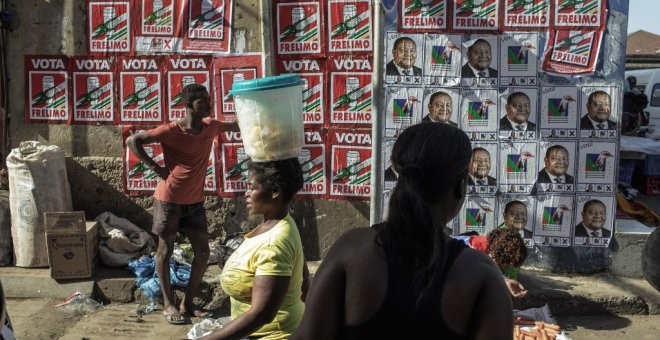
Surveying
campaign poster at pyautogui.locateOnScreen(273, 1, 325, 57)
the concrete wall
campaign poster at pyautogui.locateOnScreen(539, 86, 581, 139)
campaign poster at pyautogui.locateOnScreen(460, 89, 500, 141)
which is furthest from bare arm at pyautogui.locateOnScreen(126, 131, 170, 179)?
campaign poster at pyautogui.locateOnScreen(539, 86, 581, 139)

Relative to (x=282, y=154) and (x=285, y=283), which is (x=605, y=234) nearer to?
(x=282, y=154)

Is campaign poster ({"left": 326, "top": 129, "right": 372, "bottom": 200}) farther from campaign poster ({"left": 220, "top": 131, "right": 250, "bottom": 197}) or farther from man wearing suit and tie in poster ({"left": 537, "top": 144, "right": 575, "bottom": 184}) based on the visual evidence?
man wearing suit and tie in poster ({"left": 537, "top": 144, "right": 575, "bottom": 184})

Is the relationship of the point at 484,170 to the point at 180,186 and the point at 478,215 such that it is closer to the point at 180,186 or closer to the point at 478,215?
the point at 478,215

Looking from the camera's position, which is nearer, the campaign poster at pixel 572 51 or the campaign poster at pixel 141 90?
the campaign poster at pixel 572 51

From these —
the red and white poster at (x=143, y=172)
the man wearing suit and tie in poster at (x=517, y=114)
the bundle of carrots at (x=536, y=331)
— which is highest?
the man wearing suit and tie in poster at (x=517, y=114)

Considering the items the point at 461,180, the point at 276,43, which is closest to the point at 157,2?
the point at 276,43

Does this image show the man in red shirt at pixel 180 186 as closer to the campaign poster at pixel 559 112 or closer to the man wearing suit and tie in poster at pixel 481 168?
the man wearing suit and tie in poster at pixel 481 168

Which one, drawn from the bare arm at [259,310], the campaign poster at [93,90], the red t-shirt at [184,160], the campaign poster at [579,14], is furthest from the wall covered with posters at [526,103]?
the bare arm at [259,310]

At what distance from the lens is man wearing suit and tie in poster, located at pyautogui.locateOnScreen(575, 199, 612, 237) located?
614 centimetres

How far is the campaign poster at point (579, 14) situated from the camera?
19.6 ft

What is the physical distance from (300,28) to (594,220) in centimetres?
298

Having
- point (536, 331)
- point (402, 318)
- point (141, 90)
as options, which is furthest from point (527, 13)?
point (402, 318)

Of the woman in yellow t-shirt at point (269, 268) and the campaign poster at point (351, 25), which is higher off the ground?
the campaign poster at point (351, 25)

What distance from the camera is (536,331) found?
4734 millimetres
